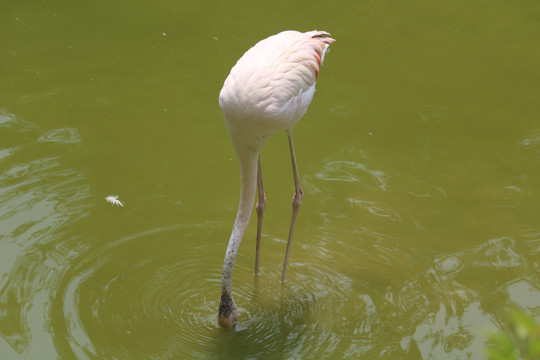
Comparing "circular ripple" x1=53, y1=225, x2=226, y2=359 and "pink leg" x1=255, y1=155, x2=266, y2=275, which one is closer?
"circular ripple" x1=53, y1=225, x2=226, y2=359

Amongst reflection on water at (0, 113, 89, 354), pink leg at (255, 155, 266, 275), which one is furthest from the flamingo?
reflection on water at (0, 113, 89, 354)

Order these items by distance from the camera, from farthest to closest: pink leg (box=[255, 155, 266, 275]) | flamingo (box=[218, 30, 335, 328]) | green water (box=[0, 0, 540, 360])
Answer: pink leg (box=[255, 155, 266, 275]) < green water (box=[0, 0, 540, 360]) < flamingo (box=[218, 30, 335, 328])

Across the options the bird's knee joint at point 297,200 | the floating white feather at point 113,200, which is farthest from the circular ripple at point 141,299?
the bird's knee joint at point 297,200

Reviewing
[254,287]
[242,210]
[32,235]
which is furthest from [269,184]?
[32,235]

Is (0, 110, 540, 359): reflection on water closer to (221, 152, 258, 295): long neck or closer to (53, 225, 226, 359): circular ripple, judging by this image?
(53, 225, 226, 359): circular ripple

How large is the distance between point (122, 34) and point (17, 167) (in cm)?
240

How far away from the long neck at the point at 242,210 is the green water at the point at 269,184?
10.8 inches

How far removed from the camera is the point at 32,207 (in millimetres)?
4418

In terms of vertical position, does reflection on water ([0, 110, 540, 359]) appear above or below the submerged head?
below

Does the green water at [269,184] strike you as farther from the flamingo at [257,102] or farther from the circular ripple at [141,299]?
the flamingo at [257,102]

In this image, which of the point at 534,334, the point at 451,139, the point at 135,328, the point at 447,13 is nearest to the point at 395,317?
the point at 135,328

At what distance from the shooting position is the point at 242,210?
12.0ft

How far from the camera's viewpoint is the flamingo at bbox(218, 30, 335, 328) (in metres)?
3.36

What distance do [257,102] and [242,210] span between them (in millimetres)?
641
